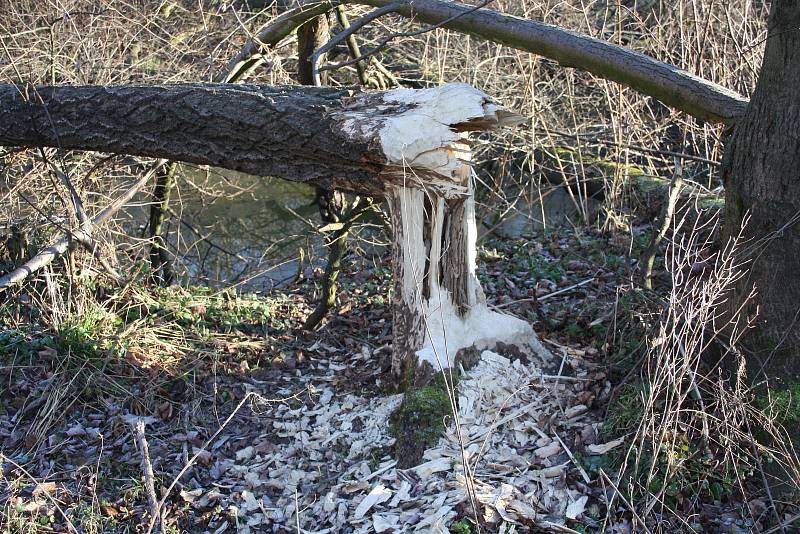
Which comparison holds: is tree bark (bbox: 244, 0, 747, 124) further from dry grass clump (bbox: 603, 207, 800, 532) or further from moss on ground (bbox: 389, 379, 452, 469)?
moss on ground (bbox: 389, 379, 452, 469)

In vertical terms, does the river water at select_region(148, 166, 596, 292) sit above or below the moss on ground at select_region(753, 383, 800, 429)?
below

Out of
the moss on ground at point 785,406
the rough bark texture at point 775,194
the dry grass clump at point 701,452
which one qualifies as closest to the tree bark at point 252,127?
the rough bark texture at point 775,194

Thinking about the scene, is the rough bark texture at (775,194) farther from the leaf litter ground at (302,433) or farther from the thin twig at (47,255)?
the thin twig at (47,255)

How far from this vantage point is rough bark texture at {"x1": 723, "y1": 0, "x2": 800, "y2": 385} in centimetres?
348

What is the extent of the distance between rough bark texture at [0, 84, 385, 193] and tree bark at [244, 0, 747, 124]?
4.58 feet

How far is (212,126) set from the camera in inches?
170

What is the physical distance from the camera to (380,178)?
410 centimetres

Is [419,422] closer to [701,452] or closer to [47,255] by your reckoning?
[701,452]

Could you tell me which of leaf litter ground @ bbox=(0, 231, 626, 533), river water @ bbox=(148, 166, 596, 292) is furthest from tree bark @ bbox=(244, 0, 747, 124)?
river water @ bbox=(148, 166, 596, 292)

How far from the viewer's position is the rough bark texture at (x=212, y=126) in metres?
4.05

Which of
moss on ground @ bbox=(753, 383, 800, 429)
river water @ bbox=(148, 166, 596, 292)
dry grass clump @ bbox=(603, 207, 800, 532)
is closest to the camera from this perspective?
dry grass clump @ bbox=(603, 207, 800, 532)

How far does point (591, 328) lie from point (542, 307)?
1.95ft

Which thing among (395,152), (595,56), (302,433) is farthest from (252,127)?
(595,56)

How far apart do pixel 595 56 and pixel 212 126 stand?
2300mm
